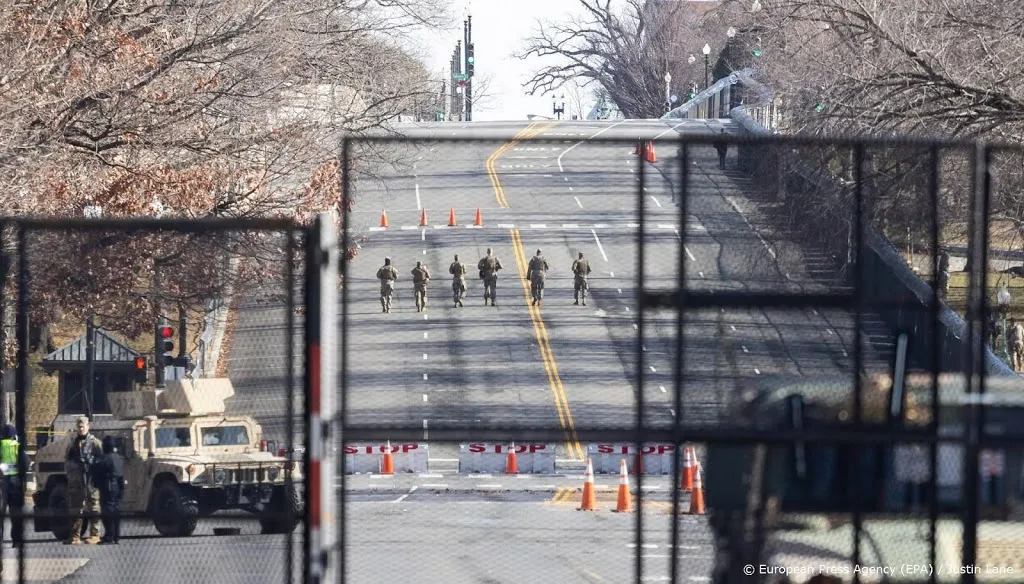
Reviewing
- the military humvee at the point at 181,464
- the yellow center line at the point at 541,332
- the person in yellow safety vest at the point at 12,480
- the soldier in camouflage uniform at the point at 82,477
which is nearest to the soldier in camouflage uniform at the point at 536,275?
the yellow center line at the point at 541,332

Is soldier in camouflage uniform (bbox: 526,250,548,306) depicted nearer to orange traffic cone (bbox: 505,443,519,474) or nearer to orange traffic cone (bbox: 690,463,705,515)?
orange traffic cone (bbox: 690,463,705,515)

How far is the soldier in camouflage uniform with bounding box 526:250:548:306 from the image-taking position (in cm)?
764

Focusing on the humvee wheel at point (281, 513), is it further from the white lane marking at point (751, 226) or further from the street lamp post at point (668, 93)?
the street lamp post at point (668, 93)

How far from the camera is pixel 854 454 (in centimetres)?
783

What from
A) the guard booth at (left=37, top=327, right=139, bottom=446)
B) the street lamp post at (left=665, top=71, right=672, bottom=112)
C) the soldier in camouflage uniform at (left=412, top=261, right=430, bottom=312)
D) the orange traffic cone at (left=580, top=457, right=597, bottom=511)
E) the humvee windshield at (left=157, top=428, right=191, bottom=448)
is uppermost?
the street lamp post at (left=665, top=71, right=672, bottom=112)

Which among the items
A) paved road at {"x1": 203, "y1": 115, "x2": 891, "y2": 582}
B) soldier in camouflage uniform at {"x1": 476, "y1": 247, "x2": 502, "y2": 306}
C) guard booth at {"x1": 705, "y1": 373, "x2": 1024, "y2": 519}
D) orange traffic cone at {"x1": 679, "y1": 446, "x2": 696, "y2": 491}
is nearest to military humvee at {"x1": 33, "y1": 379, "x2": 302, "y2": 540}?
paved road at {"x1": 203, "y1": 115, "x2": 891, "y2": 582}

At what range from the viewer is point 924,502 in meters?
7.84

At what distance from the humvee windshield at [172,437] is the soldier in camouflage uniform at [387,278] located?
1255mm

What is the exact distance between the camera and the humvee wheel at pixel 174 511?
780 centimetres

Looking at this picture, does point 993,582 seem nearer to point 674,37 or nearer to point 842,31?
point 842,31

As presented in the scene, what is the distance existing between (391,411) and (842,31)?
14.6 meters

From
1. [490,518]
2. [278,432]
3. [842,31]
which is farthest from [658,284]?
[842,31]

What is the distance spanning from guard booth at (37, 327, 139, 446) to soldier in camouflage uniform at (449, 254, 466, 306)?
1750 millimetres

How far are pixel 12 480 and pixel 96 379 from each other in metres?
0.71
